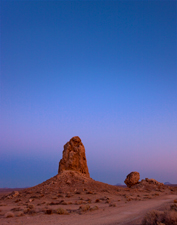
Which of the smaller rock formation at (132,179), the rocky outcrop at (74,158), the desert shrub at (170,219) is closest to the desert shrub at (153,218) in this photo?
the desert shrub at (170,219)

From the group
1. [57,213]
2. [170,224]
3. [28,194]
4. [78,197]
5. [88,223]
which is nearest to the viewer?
[170,224]

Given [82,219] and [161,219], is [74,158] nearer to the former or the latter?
[82,219]

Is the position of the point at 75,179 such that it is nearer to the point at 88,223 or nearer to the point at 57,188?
the point at 57,188

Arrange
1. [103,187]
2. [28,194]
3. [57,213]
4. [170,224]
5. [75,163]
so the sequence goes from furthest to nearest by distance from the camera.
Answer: [75,163] → [103,187] → [28,194] → [57,213] → [170,224]

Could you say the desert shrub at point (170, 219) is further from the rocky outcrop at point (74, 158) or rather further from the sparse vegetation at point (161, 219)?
the rocky outcrop at point (74, 158)

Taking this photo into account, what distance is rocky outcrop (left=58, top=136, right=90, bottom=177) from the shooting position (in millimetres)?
41838

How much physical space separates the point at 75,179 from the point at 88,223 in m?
26.2

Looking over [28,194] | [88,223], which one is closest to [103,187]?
[28,194]

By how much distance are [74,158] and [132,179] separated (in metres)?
19.7

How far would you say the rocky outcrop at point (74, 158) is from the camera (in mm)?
41838

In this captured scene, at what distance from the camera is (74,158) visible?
42.0 meters

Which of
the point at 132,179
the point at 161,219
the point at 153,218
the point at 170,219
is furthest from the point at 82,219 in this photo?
the point at 132,179

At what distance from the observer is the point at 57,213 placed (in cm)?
1778

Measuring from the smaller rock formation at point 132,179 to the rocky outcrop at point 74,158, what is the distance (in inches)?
598
